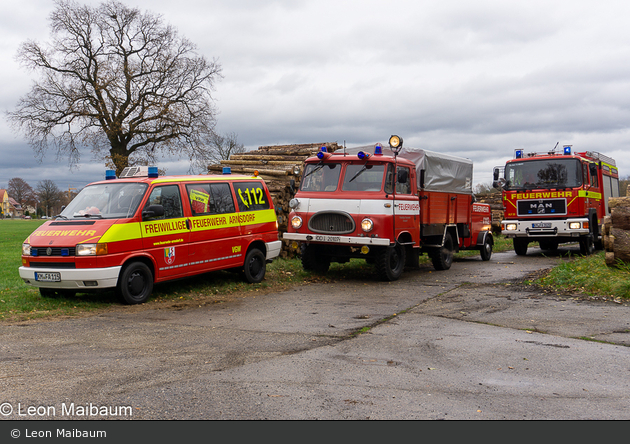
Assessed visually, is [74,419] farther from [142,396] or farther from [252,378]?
[252,378]

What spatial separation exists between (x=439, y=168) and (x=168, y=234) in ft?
25.7

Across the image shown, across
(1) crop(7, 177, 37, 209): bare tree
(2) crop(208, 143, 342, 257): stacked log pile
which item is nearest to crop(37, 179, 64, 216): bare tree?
(1) crop(7, 177, 37, 209): bare tree

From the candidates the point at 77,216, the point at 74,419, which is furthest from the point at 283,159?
the point at 74,419

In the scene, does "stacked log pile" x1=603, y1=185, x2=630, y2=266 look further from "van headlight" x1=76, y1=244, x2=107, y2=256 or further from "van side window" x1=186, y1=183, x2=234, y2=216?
"van headlight" x1=76, y1=244, x2=107, y2=256

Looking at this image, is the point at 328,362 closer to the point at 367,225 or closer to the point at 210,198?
the point at 210,198

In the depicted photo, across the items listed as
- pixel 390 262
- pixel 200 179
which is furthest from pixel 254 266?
pixel 390 262

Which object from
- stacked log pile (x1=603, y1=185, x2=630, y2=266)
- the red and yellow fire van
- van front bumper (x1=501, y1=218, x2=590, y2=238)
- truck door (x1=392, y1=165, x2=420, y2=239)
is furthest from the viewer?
van front bumper (x1=501, y1=218, x2=590, y2=238)

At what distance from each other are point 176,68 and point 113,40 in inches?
155

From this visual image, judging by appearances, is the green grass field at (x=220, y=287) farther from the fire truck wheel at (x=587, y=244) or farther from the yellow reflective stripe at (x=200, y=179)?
the fire truck wheel at (x=587, y=244)

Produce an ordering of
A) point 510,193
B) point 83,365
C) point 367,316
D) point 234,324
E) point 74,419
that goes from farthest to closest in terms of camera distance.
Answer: point 510,193 < point 367,316 < point 234,324 < point 83,365 < point 74,419

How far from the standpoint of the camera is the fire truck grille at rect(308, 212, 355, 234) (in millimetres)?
12258

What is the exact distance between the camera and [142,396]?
15.1 feet

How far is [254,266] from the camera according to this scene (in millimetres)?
12211
